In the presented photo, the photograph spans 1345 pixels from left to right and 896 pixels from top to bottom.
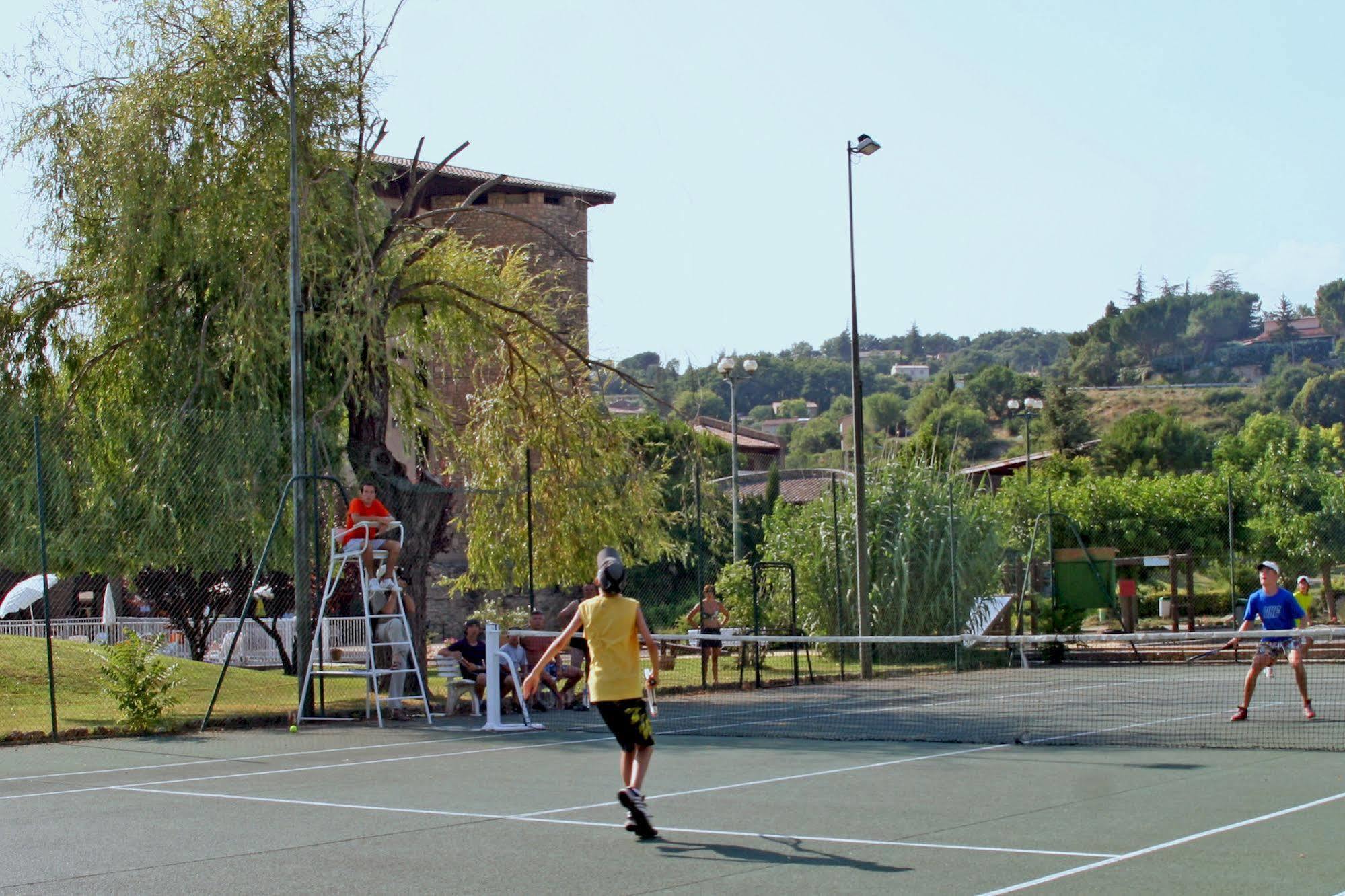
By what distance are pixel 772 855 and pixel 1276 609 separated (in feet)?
32.7

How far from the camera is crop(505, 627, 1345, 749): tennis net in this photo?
1477 cm

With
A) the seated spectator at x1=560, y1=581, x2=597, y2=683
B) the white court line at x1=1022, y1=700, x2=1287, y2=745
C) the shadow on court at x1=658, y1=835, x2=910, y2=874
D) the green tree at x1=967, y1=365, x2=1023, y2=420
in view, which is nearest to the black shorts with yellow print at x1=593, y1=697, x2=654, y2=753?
the shadow on court at x1=658, y1=835, x2=910, y2=874

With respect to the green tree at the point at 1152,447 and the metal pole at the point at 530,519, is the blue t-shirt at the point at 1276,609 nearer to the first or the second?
the metal pole at the point at 530,519

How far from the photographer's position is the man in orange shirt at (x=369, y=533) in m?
17.5

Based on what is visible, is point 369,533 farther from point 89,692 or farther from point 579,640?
point 89,692

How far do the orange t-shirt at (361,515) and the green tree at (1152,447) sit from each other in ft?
265

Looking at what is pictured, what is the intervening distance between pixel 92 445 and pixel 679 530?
106 ft

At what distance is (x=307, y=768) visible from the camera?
13.1 m

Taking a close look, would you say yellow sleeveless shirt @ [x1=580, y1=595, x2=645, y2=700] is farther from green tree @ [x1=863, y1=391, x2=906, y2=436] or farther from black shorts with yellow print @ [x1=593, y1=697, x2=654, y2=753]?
green tree @ [x1=863, y1=391, x2=906, y2=436]

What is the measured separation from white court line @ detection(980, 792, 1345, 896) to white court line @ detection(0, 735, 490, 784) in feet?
28.9

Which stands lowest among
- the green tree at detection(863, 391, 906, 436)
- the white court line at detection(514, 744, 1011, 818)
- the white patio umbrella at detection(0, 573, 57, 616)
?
the white court line at detection(514, 744, 1011, 818)

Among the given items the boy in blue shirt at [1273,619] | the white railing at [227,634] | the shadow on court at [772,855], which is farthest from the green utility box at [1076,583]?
the shadow on court at [772,855]

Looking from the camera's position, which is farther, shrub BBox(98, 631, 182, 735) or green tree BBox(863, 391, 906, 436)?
green tree BBox(863, 391, 906, 436)

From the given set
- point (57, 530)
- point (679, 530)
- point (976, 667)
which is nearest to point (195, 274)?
point (57, 530)
